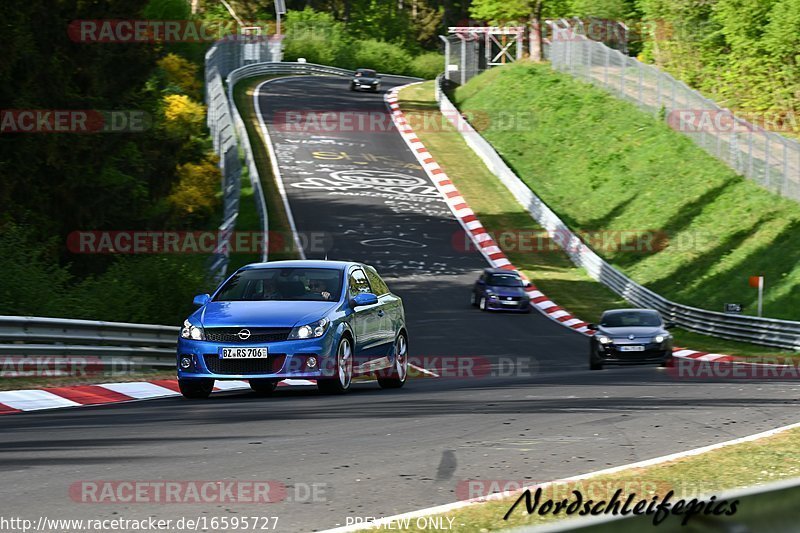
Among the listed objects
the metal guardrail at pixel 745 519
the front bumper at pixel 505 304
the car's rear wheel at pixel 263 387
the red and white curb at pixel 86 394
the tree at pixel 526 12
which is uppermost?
the tree at pixel 526 12

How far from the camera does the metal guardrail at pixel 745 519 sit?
4129mm

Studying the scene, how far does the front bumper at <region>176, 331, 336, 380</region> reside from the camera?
1377 cm

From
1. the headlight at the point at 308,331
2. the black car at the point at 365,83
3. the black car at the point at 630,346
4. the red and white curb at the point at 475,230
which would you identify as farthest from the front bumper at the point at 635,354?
the black car at the point at 365,83

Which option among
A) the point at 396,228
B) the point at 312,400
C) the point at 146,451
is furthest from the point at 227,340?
the point at 396,228

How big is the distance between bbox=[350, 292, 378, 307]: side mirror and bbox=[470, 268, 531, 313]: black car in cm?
1998

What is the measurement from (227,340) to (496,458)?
217 inches

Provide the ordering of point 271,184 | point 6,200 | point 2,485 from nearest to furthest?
point 2,485
point 6,200
point 271,184

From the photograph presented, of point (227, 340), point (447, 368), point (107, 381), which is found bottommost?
point (447, 368)

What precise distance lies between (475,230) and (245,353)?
109 feet

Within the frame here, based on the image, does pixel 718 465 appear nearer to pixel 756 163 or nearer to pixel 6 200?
pixel 6 200

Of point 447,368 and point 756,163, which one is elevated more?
point 756,163

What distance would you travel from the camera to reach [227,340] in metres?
13.9

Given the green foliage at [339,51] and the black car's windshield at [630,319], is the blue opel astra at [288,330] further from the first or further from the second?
the green foliage at [339,51]

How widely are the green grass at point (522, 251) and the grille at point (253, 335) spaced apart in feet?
54.9
